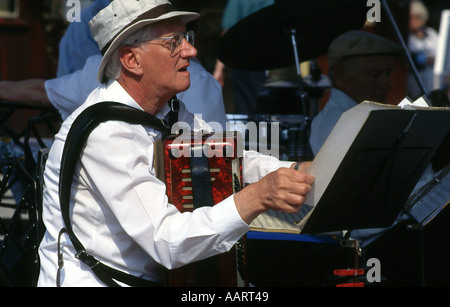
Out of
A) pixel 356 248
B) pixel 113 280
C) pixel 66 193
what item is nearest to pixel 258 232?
pixel 356 248

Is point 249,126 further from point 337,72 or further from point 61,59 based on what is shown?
point 61,59

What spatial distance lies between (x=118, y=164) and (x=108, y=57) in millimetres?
450

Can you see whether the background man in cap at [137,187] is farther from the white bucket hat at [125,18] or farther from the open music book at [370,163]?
the open music book at [370,163]

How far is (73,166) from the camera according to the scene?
188 cm

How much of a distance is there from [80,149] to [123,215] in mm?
250

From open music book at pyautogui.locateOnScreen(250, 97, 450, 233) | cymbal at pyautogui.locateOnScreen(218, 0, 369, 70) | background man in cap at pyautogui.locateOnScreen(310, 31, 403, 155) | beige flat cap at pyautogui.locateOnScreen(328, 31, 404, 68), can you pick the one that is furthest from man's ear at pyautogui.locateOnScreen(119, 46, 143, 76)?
beige flat cap at pyautogui.locateOnScreen(328, 31, 404, 68)

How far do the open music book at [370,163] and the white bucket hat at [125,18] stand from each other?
714mm

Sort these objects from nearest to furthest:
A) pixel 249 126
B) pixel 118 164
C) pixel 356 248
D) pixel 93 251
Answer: pixel 118 164
pixel 93 251
pixel 356 248
pixel 249 126

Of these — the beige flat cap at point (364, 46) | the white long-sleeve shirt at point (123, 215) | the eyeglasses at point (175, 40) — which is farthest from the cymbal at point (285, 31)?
the white long-sleeve shirt at point (123, 215)

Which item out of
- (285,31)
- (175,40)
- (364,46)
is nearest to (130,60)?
(175,40)

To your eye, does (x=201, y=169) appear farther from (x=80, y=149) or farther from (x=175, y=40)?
(x=175, y=40)

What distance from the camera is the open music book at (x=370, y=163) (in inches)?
69.5

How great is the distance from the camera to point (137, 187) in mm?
1827

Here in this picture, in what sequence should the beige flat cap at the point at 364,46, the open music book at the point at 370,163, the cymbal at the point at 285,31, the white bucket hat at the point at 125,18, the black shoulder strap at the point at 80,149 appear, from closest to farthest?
1. the open music book at the point at 370,163
2. the black shoulder strap at the point at 80,149
3. the white bucket hat at the point at 125,18
4. the cymbal at the point at 285,31
5. the beige flat cap at the point at 364,46
